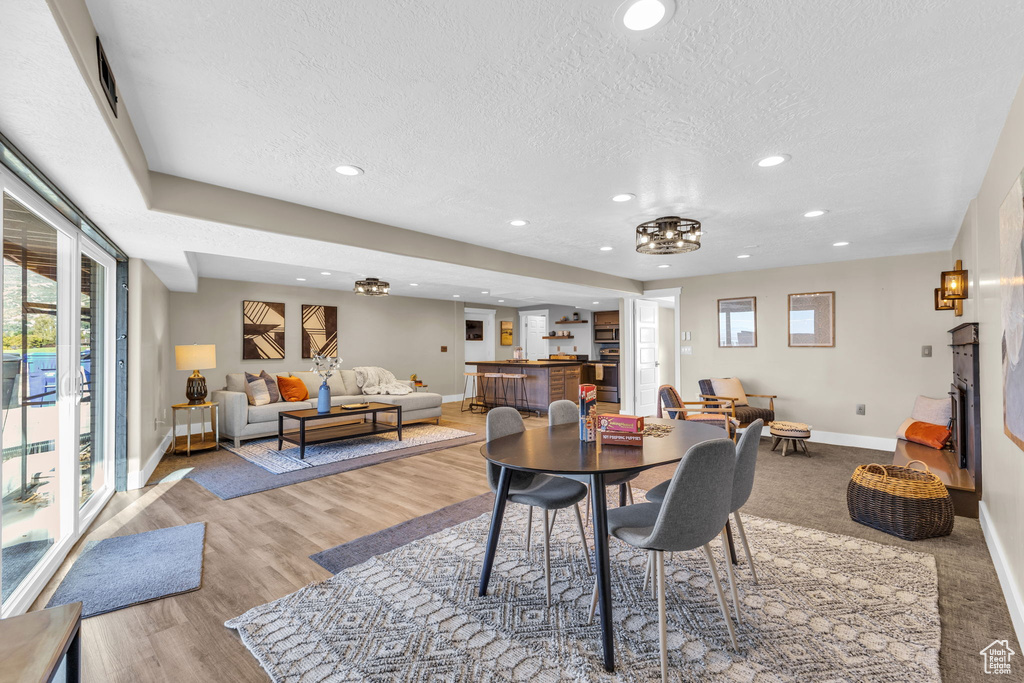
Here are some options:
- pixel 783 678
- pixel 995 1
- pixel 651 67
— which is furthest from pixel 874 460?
pixel 651 67

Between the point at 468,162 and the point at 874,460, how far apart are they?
5295mm

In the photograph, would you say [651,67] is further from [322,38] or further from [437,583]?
[437,583]

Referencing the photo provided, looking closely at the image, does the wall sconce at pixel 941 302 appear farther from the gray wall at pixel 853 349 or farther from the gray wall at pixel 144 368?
the gray wall at pixel 144 368

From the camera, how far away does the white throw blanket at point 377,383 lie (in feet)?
25.1

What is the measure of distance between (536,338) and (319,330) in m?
5.71

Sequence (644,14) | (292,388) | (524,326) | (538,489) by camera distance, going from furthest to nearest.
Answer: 1. (524,326)
2. (292,388)
3. (538,489)
4. (644,14)

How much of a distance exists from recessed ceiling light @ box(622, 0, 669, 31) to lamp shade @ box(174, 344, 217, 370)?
5.79 meters

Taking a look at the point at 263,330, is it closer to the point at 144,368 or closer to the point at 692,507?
the point at 144,368

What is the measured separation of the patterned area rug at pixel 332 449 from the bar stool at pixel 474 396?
2.30 m

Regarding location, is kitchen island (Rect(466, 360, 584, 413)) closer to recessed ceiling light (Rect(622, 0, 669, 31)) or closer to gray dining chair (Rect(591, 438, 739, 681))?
gray dining chair (Rect(591, 438, 739, 681))

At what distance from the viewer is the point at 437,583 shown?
8.11ft

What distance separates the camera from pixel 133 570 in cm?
265

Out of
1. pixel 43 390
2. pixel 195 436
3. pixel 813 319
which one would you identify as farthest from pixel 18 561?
pixel 813 319

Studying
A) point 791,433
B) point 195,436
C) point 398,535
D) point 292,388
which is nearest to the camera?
point 398,535
